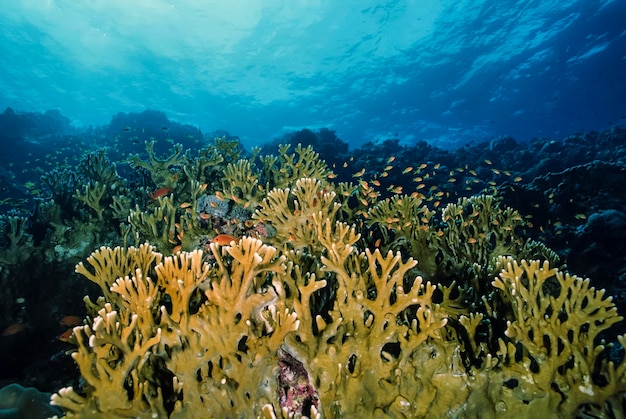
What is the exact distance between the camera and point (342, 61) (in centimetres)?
3697

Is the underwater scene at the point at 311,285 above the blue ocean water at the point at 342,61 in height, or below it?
below

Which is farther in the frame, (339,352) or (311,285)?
(311,285)

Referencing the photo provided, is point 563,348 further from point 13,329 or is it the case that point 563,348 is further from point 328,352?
point 13,329

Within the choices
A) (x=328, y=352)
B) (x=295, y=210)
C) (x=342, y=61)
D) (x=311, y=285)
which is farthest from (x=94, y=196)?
(x=342, y=61)

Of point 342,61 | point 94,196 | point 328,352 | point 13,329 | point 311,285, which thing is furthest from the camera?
point 342,61

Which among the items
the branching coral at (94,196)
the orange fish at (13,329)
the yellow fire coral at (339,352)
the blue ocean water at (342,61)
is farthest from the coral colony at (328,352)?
the blue ocean water at (342,61)

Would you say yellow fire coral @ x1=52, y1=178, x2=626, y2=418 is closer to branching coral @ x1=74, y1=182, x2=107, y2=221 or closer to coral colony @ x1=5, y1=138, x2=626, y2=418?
coral colony @ x1=5, y1=138, x2=626, y2=418

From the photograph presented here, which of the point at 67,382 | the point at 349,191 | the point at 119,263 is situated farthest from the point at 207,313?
the point at 349,191

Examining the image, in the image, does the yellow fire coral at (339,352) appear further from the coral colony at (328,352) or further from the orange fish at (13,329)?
the orange fish at (13,329)

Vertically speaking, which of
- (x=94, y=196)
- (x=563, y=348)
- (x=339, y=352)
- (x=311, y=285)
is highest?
(x=94, y=196)

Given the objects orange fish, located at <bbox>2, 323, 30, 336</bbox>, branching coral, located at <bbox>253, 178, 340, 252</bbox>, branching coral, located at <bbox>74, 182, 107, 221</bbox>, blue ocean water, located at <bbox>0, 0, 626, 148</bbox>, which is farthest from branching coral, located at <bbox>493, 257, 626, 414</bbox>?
blue ocean water, located at <bbox>0, 0, 626, 148</bbox>

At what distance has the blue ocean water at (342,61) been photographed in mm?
29844

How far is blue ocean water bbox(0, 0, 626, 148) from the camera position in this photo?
29844 mm

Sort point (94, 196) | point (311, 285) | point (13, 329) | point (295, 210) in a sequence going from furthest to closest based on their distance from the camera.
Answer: point (94, 196), point (295, 210), point (13, 329), point (311, 285)
